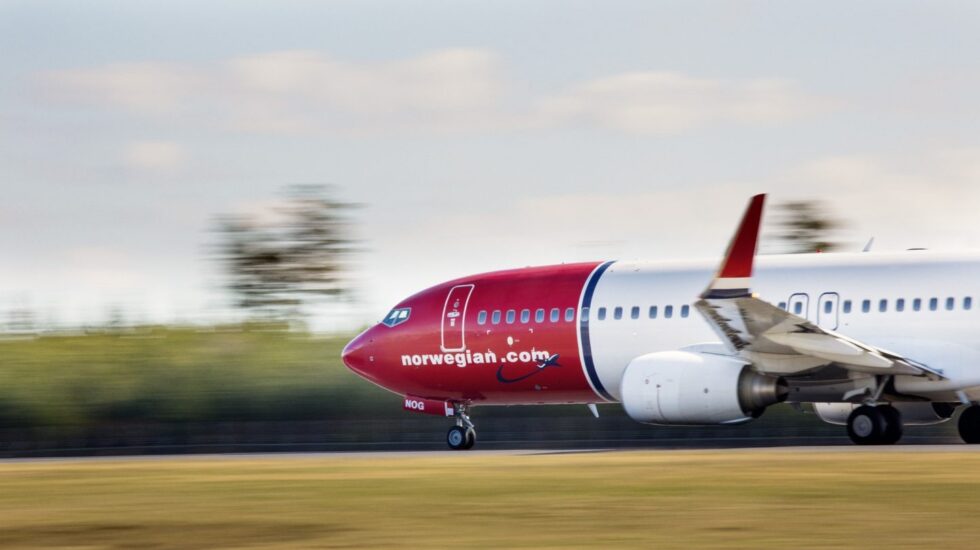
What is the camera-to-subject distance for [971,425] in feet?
82.4

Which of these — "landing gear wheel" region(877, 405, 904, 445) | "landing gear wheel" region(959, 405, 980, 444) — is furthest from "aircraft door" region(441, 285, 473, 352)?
"landing gear wheel" region(959, 405, 980, 444)

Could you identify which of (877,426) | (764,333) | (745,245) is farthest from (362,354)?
(877,426)

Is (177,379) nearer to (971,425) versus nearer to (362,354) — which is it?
(362,354)

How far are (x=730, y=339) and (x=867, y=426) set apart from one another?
8.05 ft

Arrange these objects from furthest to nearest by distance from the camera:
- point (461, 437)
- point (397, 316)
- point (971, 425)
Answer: point (397, 316), point (461, 437), point (971, 425)

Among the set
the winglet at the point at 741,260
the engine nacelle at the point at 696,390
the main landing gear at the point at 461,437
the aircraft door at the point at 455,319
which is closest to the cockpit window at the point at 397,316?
the aircraft door at the point at 455,319

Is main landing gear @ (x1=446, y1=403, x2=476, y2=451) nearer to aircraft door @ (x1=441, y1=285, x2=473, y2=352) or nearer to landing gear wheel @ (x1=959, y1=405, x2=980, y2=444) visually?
aircraft door @ (x1=441, y1=285, x2=473, y2=352)

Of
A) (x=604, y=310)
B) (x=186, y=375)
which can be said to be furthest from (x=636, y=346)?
(x=186, y=375)

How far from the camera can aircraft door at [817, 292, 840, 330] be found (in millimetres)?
24125

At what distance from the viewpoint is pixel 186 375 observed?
143 ft

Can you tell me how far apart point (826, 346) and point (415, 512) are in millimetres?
11931

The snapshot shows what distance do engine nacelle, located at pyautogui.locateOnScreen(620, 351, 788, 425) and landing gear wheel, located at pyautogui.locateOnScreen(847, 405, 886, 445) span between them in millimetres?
1132

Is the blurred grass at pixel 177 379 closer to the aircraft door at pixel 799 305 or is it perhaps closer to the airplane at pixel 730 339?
the airplane at pixel 730 339

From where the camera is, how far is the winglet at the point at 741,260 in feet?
70.5
